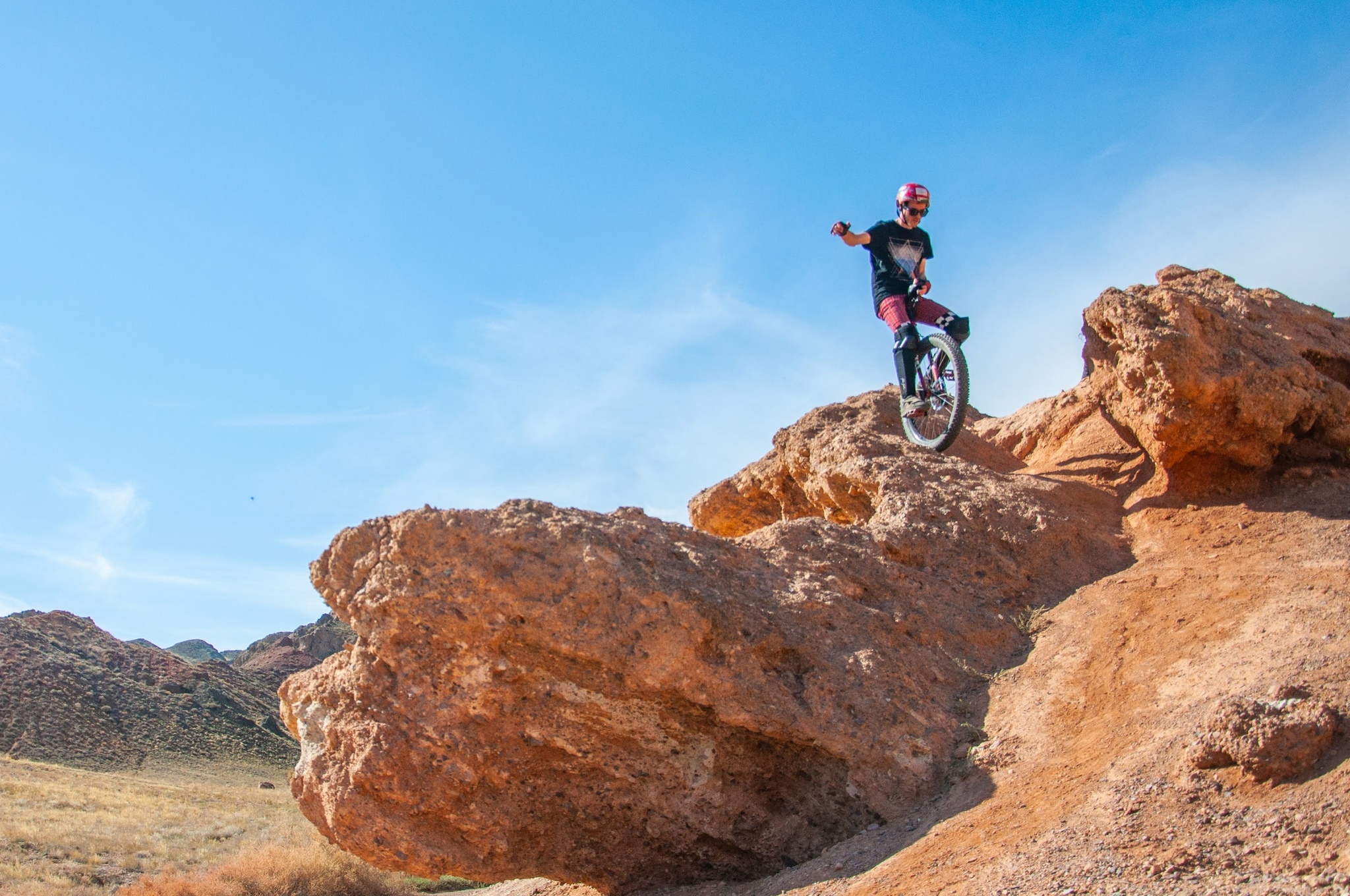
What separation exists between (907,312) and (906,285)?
0.33 metres

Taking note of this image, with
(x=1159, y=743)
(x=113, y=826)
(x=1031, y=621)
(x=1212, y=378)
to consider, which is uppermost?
(x=1212, y=378)

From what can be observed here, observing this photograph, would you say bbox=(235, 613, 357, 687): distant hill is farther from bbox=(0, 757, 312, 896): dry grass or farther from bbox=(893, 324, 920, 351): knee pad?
bbox=(893, 324, 920, 351): knee pad

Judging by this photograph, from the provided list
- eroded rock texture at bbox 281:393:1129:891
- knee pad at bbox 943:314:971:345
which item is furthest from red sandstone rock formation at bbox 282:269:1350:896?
knee pad at bbox 943:314:971:345

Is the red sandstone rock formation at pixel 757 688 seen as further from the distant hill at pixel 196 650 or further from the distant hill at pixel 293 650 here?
the distant hill at pixel 196 650

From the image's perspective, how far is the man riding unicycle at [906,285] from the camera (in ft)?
30.3

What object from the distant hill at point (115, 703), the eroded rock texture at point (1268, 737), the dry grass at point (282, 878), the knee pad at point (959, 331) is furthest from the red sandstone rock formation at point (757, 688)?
the distant hill at point (115, 703)

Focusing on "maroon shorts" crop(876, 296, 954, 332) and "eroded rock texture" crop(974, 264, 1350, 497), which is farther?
"maroon shorts" crop(876, 296, 954, 332)

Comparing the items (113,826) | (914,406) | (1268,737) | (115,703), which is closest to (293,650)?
(115,703)

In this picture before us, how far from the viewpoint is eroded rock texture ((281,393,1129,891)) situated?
6.25 m

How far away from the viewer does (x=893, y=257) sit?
952 centimetres

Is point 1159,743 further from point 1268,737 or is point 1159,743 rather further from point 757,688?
point 757,688

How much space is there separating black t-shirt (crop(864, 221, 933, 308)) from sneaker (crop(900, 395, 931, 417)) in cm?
95

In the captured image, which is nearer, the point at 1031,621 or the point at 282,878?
the point at 1031,621

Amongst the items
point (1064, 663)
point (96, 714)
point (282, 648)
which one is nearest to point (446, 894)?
point (1064, 663)
